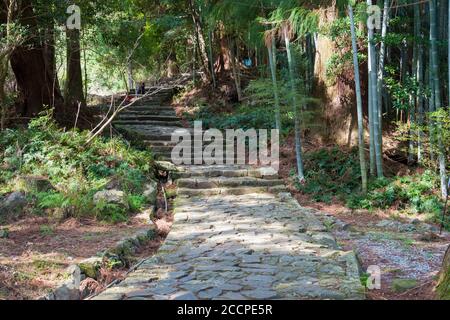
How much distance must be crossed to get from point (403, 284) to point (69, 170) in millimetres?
5152

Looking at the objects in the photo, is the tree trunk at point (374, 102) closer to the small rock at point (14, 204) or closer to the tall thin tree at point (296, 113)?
the tall thin tree at point (296, 113)

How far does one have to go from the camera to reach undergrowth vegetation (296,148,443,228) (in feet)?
24.0

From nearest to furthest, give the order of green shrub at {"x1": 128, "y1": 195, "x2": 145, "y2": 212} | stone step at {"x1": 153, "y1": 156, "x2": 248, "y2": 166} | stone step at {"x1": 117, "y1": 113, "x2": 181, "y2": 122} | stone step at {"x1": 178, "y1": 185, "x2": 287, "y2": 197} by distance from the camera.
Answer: green shrub at {"x1": 128, "y1": 195, "x2": 145, "y2": 212} < stone step at {"x1": 178, "y1": 185, "x2": 287, "y2": 197} < stone step at {"x1": 153, "y1": 156, "x2": 248, "y2": 166} < stone step at {"x1": 117, "y1": 113, "x2": 181, "y2": 122}

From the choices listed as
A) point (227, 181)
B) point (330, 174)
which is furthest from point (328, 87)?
point (227, 181)

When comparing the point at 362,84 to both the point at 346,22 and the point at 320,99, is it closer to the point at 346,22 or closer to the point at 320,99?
the point at 320,99

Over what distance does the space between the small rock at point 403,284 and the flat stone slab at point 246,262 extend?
29 cm

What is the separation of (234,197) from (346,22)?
3489mm

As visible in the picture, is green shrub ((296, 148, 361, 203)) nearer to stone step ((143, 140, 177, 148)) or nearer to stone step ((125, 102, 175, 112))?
stone step ((143, 140, 177, 148))

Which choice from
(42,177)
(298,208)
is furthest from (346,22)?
(42,177)

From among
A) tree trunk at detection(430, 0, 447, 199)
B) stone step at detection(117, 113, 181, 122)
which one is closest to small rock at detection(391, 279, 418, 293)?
tree trunk at detection(430, 0, 447, 199)

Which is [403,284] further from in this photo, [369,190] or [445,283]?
[369,190]

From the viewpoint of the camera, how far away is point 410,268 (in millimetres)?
4242
